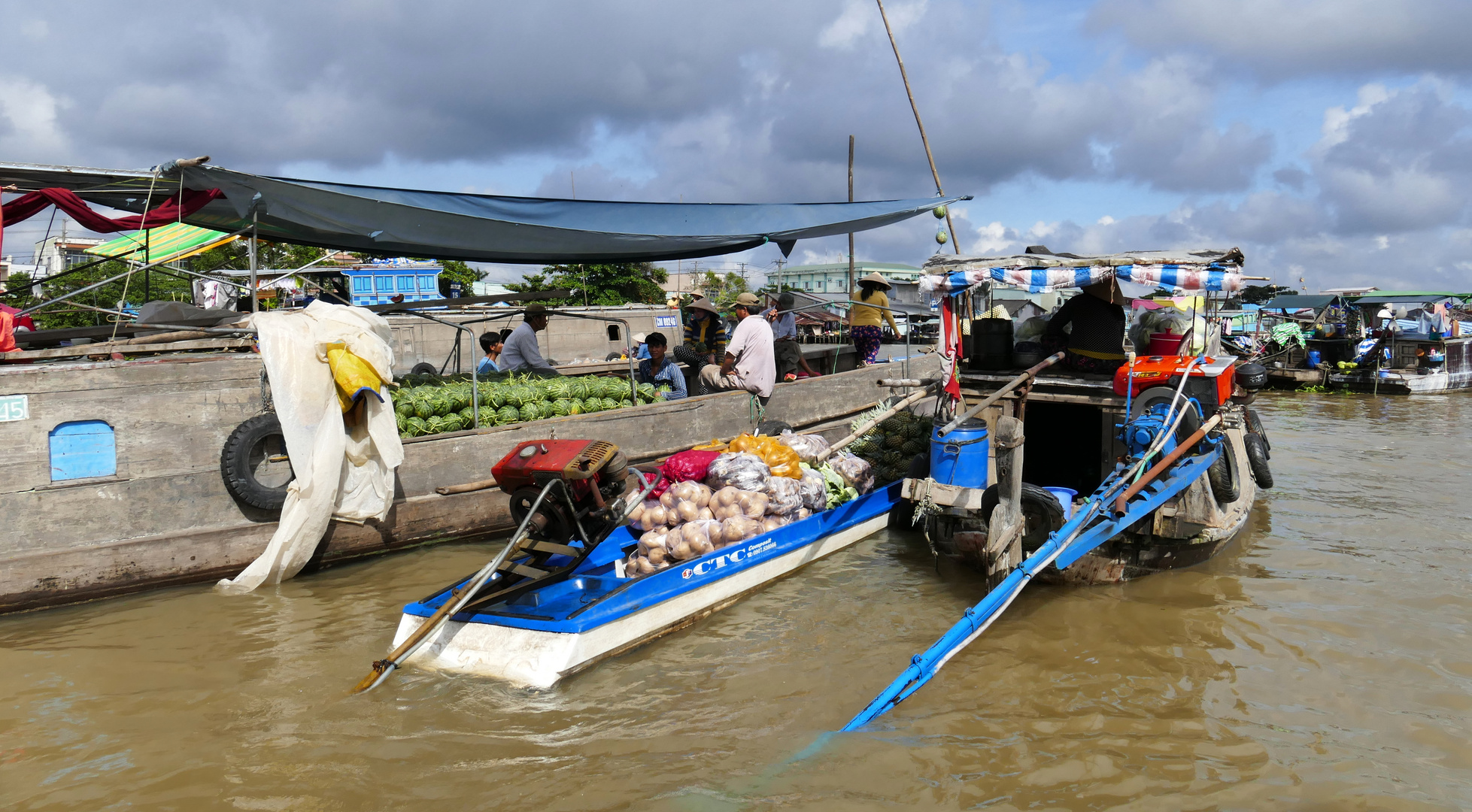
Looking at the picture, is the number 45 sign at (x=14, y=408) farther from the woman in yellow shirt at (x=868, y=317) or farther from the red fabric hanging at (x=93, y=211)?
the woman in yellow shirt at (x=868, y=317)

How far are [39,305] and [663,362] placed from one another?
5979 mm

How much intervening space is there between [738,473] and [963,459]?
1659mm

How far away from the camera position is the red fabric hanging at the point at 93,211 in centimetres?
643

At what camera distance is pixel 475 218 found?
8.41 meters

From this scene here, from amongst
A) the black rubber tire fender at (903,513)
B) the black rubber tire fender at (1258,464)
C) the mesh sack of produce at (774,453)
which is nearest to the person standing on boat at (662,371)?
the black rubber tire fender at (903,513)

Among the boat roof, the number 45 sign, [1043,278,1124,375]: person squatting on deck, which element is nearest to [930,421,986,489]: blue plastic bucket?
[1043,278,1124,375]: person squatting on deck

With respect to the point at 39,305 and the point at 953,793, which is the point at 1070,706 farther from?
the point at 39,305

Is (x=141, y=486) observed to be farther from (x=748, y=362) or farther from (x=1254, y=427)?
(x=1254, y=427)

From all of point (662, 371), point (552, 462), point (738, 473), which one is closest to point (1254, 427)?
point (738, 473)

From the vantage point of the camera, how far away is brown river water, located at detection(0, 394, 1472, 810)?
3.94 m

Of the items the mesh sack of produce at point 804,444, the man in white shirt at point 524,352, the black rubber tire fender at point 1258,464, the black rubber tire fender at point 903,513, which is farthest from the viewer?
the man in white shirt at point 524,352

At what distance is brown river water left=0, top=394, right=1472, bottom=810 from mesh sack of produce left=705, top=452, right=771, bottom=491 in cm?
90

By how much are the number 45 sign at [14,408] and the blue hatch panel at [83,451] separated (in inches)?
7.6

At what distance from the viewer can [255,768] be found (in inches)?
159
